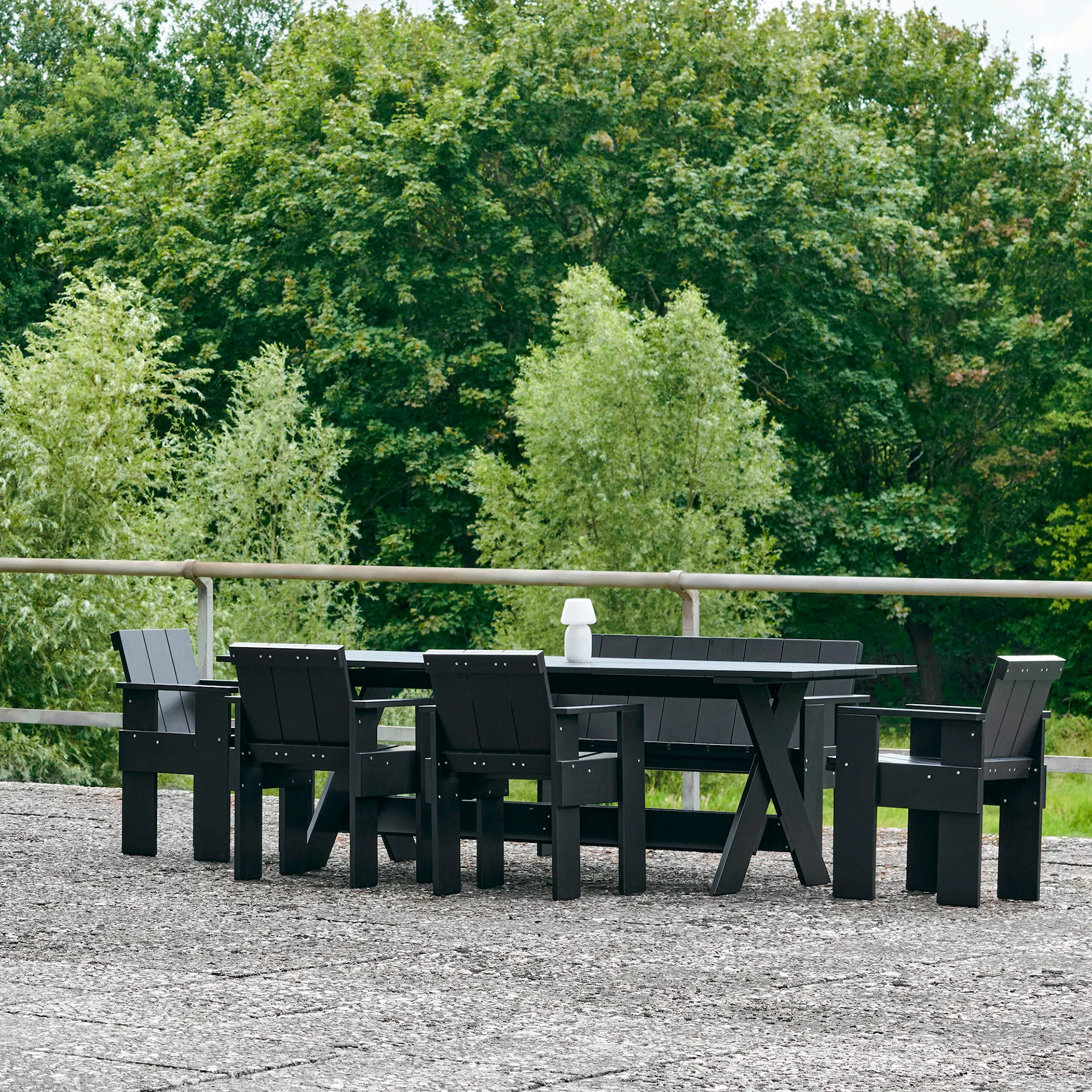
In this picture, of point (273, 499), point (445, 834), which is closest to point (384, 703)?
point (445, 834)

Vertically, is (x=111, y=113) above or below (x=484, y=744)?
above

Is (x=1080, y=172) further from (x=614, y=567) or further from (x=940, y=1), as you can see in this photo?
(x=614, y=567)

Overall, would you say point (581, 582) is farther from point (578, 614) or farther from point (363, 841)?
point (363, 841)

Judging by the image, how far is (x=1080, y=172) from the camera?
33.8m

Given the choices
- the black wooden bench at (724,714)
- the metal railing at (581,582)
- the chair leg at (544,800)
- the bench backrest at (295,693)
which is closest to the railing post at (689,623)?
the metal railing at (581,582)

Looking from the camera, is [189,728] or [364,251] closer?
[189,728]

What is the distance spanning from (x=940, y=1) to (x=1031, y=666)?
115 feet

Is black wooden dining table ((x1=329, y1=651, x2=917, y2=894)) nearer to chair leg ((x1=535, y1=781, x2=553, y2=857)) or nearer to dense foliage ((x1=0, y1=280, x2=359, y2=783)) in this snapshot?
chair leg ((x1=535, y1=781, x2=553, y2=857))

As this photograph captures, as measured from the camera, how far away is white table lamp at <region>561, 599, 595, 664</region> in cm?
590

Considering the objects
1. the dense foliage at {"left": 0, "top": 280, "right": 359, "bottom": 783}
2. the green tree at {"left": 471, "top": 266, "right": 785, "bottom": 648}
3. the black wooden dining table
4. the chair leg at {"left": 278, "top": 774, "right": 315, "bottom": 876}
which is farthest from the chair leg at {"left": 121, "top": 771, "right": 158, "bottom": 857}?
the green tree at {"left": 471, "top": 266, "right": 785, "bottom": 648}

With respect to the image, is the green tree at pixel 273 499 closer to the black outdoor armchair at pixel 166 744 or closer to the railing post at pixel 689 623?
the railing post at pixel 689 623

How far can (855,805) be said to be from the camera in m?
5.34

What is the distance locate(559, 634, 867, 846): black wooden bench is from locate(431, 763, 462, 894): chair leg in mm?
770

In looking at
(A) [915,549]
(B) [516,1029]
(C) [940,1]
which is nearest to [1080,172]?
(C) [940,1]
